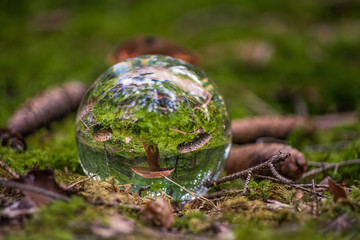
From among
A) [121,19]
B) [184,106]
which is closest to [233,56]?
[121,19]

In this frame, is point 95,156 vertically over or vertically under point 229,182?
over

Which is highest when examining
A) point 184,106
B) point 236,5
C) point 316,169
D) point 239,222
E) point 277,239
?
point 236,5

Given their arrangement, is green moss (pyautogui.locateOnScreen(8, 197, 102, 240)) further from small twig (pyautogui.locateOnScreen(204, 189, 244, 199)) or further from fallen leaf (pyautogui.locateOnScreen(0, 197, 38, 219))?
small twig (pyautogui.locateOnScreen(204, 189, 244, 199))

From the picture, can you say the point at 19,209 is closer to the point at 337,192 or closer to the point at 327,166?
the point at 337,192

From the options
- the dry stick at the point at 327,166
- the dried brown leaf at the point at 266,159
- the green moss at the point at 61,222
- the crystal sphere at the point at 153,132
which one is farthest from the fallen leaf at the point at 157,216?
the dry stick at the point at 327,166

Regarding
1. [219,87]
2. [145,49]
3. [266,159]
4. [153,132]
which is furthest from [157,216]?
[219,87]

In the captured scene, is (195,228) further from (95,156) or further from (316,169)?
(316,169)

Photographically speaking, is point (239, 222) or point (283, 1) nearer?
point (239, 222)
